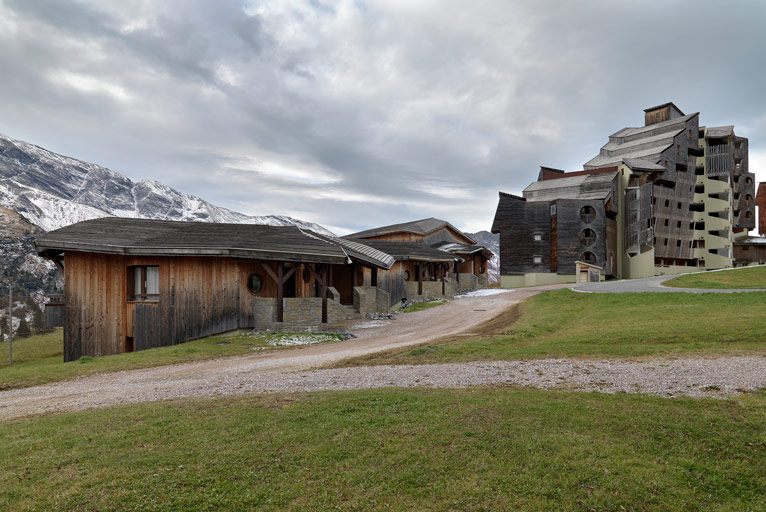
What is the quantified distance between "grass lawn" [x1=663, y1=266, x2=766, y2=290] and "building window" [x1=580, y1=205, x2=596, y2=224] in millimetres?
17672

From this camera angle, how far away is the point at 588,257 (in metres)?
53.5

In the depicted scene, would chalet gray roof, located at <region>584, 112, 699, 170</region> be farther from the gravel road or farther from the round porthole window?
the gravel road

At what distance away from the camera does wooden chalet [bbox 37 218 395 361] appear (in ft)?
70.9

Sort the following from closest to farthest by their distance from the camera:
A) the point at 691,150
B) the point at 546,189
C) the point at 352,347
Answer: the point at 352,347
the point at 546,189
the point at 691,150

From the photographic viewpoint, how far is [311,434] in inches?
283

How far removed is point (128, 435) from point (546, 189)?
59.2 metres

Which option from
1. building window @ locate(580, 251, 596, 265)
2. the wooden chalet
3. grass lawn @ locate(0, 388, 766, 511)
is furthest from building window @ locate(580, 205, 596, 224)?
grass lawn @ locate(0, 388, 766, 511)

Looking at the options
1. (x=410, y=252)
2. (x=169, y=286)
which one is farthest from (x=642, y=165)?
(x=169, y=286)

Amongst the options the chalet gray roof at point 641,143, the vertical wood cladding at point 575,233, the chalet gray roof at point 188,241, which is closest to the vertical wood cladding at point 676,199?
the chalet gray roof at point 641,143

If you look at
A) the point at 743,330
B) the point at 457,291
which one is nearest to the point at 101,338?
the point at 743,330

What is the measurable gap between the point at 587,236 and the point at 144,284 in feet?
164

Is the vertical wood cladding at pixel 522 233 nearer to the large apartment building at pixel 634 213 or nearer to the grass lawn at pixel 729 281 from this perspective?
the large apartment building at pixel 634 213

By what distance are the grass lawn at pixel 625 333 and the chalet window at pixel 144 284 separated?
13.6 meters

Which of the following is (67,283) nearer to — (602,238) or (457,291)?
(457,291)
